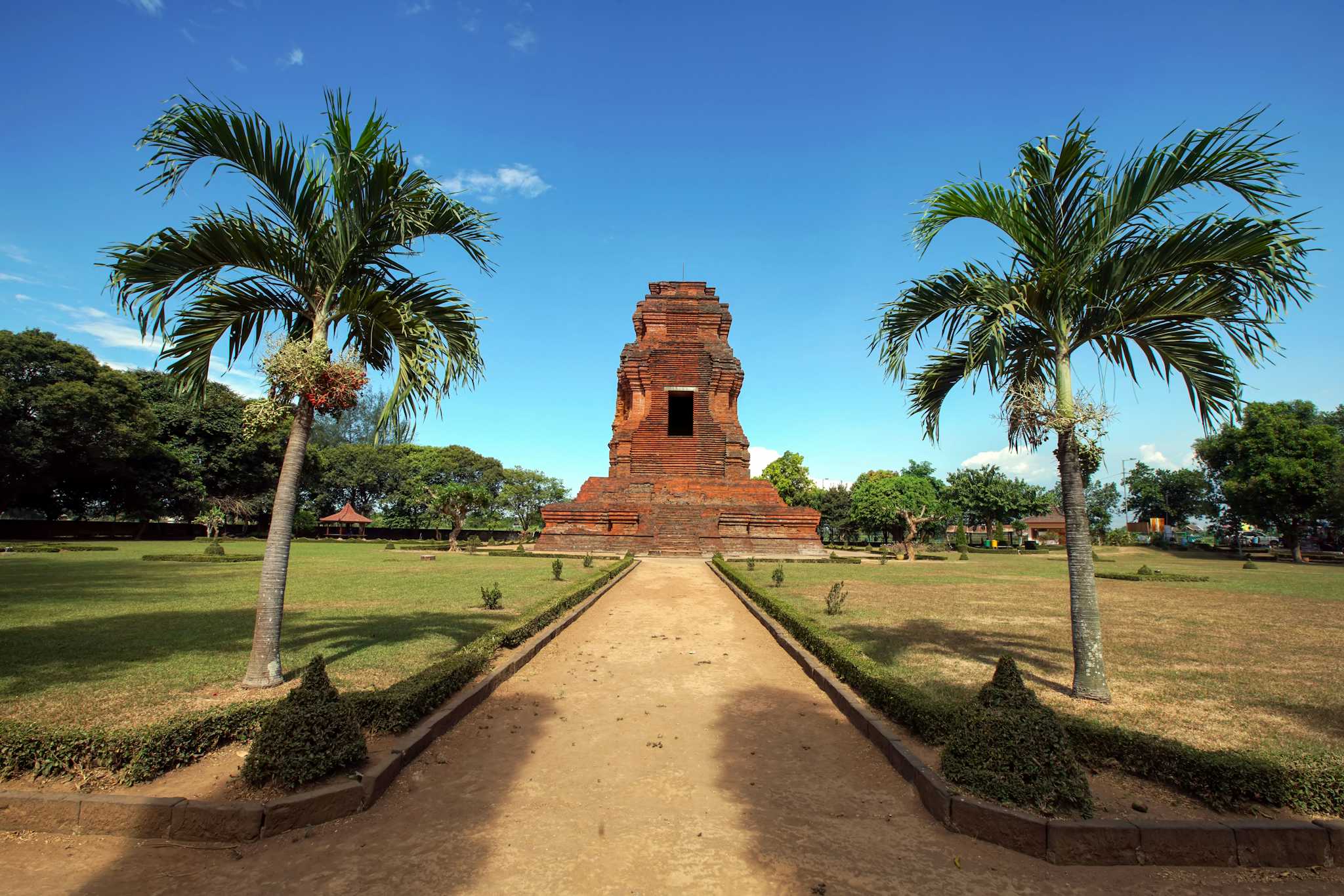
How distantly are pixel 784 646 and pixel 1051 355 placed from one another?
4823 millimetres

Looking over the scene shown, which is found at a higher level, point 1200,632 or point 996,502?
point 996,502

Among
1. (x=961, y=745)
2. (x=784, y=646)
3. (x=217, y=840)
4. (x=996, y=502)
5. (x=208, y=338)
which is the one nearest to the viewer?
(x=217, y=840)

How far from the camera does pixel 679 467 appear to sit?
29.0 meters

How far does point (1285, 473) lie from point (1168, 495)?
4804 cm

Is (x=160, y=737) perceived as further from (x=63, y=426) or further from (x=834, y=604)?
(x=63, y=426)

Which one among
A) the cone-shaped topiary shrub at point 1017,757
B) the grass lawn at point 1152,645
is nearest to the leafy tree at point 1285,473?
the grass lawn at point 1152,645

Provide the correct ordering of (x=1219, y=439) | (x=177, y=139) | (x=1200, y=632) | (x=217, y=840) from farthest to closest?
1. (x=1219, y=439)
2. (x=1200, y=632)
3. (x=177, y=139)
4. (x=217, y=840)

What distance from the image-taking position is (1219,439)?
3838cm

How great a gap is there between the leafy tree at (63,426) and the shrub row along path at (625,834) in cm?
3104

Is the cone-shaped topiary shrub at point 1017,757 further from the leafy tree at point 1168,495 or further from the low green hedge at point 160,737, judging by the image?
the leafy tree at point 1168,495

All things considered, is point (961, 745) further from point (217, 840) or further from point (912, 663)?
point (217, 840)

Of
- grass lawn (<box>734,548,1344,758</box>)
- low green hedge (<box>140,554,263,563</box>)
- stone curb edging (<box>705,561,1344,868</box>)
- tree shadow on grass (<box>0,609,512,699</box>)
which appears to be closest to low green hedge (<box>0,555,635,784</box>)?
tree shadow on grass (<box>0,609,512,699</box>)

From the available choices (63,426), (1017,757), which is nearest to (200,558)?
(63,426)

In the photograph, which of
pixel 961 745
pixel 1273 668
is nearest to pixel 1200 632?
pixel 1273 668
